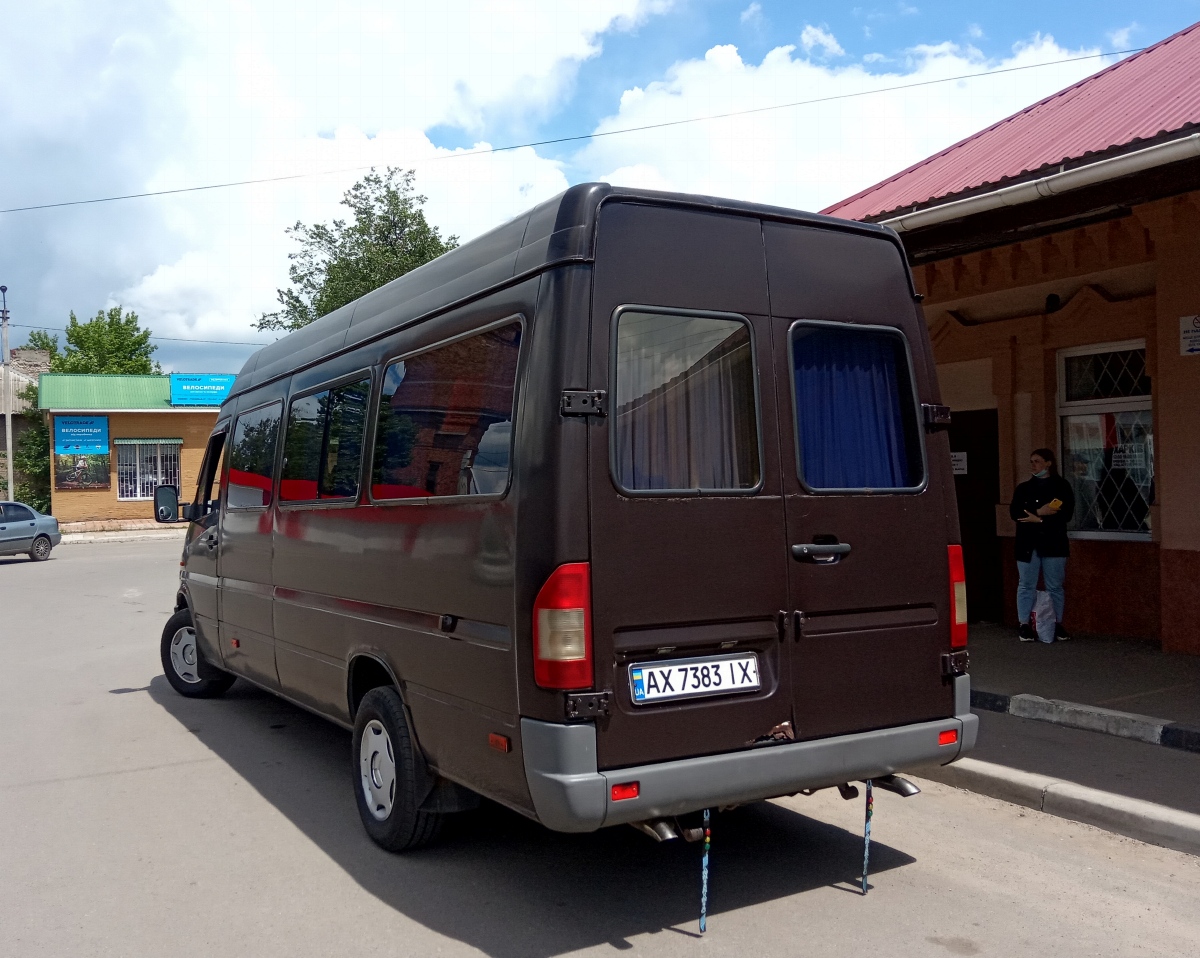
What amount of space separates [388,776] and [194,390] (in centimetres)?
3541

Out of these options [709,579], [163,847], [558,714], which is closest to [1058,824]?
[709,579]

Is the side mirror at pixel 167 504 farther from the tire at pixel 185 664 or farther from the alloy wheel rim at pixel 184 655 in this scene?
the alloy wheel rim at pixel 184 655

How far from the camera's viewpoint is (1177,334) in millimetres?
7973

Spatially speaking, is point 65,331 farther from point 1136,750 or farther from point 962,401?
point 1136,750

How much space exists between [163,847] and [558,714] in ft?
8.16

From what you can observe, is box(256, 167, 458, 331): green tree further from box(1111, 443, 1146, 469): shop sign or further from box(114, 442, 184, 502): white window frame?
box(1111, 443, 1146, 469): shop sign

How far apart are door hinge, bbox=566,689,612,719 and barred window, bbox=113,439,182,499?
3619 cm

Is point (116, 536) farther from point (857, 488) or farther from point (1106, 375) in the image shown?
point (857, 488)

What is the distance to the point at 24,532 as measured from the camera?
80.3ft

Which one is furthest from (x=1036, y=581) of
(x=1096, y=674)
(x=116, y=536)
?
(x=116, y=536)

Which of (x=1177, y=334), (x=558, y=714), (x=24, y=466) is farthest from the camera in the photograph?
(x=24, y=466)

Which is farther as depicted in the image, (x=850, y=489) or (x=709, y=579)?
(x=850, y=489)

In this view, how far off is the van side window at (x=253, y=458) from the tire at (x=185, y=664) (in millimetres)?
1851

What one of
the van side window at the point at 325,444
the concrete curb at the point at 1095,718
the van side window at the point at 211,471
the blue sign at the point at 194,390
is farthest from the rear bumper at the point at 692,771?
the blue sign at the point at 194,390
